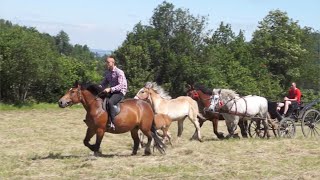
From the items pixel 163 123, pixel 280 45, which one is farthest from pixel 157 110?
pixel 280 45

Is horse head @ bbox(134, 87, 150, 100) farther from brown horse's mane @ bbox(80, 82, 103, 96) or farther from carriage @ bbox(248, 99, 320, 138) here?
carriage @ bbox(248, 99, 320, 138)

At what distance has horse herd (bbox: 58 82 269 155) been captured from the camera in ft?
35.2

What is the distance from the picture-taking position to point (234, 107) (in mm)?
14383

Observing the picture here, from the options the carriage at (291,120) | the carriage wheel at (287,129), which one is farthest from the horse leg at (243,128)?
the carriage wheel at (287,129)

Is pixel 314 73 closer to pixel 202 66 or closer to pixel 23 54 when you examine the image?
pixel 202 66

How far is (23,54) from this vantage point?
1227 inches

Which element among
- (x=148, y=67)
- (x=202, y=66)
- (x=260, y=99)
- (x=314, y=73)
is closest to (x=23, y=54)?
(x=148, y=67)

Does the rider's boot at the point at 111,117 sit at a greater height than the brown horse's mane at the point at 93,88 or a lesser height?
lesser

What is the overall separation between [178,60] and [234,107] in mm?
27861

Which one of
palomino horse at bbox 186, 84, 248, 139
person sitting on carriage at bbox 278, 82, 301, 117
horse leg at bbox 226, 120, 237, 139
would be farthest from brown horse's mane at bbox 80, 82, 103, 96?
person sitting on carriage at bbox 278, 82, 301, 117

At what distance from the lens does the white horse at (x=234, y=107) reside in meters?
14.4

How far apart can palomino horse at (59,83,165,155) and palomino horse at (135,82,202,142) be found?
5.29 ft

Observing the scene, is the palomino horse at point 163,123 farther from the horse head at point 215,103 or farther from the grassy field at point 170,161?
the horse head at point 215,103

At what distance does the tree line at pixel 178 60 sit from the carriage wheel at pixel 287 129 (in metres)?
20.1
